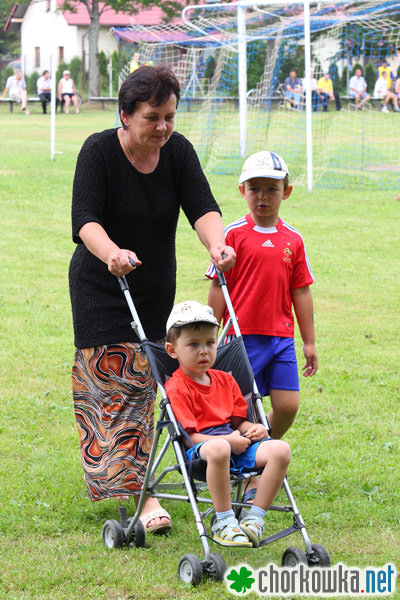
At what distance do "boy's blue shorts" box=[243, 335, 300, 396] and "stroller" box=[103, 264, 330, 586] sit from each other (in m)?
0.16

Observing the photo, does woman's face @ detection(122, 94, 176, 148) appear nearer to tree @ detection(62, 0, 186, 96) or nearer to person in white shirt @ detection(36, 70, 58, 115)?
person in white shirt @ detection(36, 70, 58, 115)

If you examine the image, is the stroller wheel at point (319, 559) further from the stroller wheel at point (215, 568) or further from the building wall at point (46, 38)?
the building wall at point (46, 38)

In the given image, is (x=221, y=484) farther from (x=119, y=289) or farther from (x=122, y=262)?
(x=119, y=289)

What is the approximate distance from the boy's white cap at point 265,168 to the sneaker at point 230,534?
1.61 meters

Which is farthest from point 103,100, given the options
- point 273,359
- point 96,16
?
point 273,359

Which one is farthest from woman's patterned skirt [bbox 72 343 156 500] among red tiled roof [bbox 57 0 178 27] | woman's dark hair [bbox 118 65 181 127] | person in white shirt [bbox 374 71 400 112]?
red tiled roof [bbox 57 0 178 27]

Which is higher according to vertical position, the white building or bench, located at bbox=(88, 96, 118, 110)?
the white building

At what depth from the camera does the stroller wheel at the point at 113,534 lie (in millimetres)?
4199

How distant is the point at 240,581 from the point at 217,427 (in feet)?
2.10

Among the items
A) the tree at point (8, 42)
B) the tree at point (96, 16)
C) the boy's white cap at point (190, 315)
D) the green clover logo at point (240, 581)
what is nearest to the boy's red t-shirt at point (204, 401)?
the boy's white cap at point (190, 315)

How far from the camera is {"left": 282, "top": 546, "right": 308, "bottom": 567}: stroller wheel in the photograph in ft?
12.4

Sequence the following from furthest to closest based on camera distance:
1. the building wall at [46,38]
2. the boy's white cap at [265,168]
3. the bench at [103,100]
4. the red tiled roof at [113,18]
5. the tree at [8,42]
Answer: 1. the tree at [8,42]
2. the building wall at [46,38]
3. the red tiled roof at [113,18]
4. the bench at [103,100]
5. the boy's white cap at [265,168]

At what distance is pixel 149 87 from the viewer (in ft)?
13.1

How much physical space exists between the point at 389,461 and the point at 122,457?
5.66 feet
